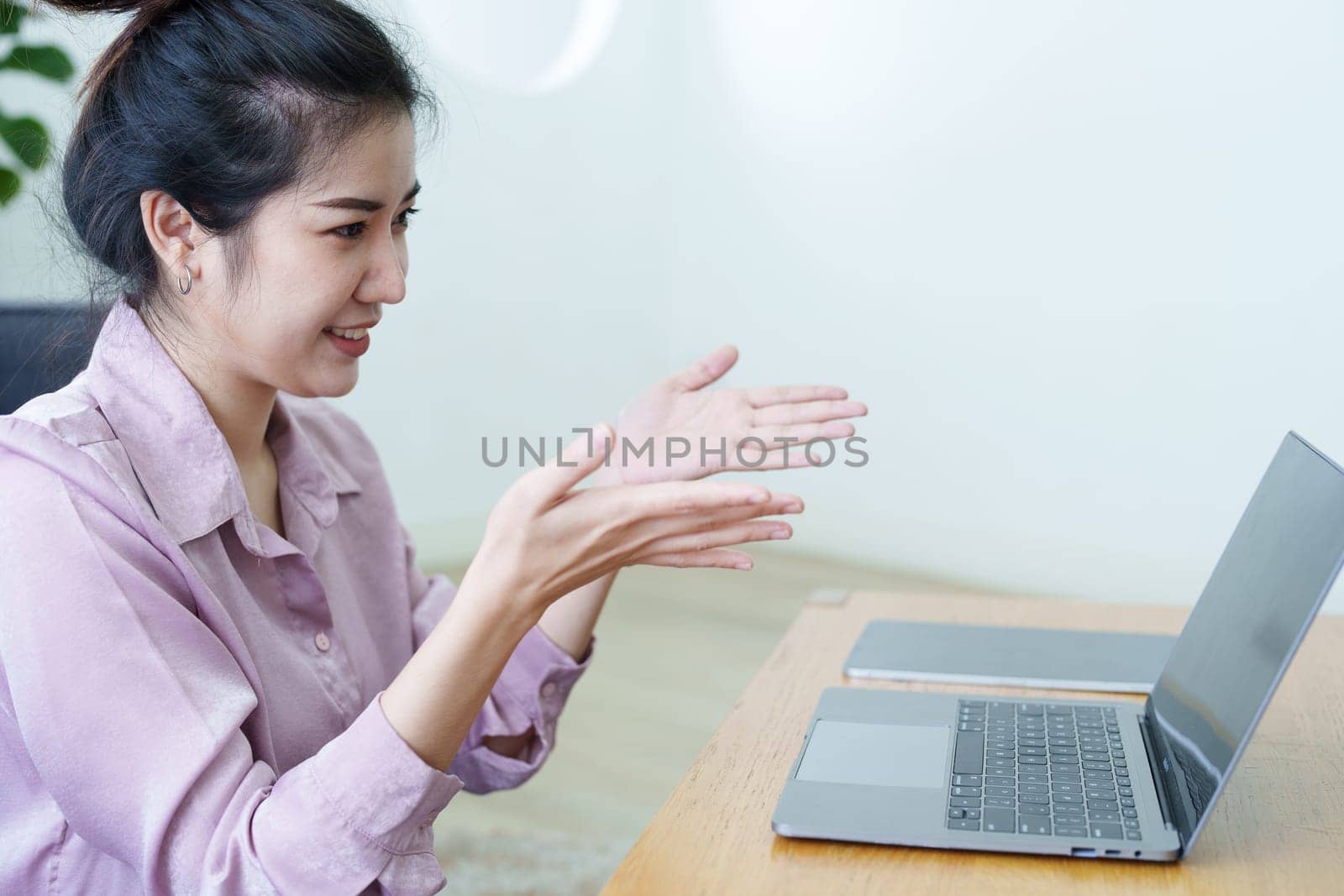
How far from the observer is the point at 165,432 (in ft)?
3.47

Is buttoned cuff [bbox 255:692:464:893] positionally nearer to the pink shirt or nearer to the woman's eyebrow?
the pink shirt

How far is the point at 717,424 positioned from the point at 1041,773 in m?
0.38

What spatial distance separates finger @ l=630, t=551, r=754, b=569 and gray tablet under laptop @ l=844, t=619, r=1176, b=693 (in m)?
0.30

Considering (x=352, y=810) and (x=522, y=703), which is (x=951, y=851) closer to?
(x=352, y=810)

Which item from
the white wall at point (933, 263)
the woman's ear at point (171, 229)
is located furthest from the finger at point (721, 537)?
the white wall at point (933, 263)

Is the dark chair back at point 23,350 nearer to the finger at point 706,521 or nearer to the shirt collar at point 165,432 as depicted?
the shirt collar at point 165,432

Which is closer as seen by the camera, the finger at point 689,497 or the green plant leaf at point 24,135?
the finger at point 689,497

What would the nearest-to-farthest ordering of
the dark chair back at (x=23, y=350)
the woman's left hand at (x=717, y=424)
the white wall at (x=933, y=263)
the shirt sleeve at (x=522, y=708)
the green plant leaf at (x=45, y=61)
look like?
the woman's left hand at (x=717, y=424) < the shirt sleeve at (x=522, y=708) < the dark chair back at (x=23, y=350) < the green plant leaf at (x=45, y=61) < the white wall at (x=933, y=263)

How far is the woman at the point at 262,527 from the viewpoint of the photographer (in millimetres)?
860

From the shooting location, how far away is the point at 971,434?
3828mm

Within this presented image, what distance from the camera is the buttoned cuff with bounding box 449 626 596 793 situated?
1.24m

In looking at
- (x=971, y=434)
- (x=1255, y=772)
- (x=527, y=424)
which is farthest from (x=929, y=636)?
(x=527, y=424)

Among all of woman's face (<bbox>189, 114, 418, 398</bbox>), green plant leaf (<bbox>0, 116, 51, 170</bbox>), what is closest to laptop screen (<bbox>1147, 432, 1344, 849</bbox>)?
woman's face (<bbox>189, 114, 418, 398</bbox>)

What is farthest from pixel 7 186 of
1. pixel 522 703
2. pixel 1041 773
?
pixel 1041 773
